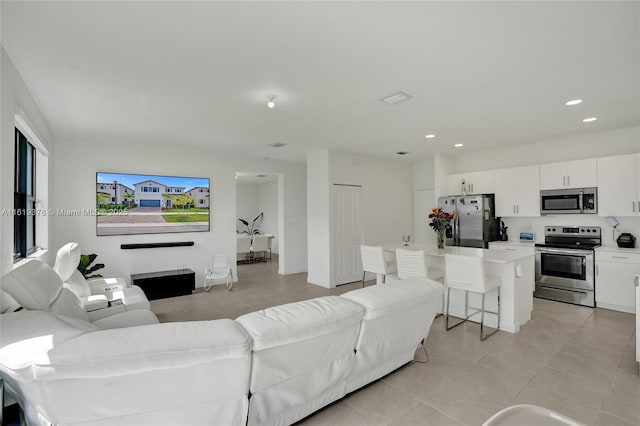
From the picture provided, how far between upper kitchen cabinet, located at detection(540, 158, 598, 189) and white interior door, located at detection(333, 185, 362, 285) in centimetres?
316

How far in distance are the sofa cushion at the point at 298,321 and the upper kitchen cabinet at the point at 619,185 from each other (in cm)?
474

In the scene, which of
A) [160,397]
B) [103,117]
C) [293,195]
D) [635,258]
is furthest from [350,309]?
[293,195]

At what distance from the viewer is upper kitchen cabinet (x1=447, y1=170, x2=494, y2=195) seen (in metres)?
5.70

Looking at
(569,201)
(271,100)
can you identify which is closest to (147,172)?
(271,100)

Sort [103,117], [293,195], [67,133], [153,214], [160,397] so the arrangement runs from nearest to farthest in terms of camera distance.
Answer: [160,397]
[103,117]
[67,133]
[153,214]
[293,195]

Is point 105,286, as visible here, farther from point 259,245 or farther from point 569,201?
point 569,201

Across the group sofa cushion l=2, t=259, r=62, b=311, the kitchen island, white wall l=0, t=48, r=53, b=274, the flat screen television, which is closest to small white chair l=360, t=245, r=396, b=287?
the kitchen island

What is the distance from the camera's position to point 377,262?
4.28 metres

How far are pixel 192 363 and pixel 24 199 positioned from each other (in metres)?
3.88

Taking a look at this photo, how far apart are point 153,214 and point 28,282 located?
140 inches

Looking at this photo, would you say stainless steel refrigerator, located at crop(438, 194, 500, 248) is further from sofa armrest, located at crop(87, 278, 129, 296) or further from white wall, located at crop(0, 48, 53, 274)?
white wall, located at crop(0, 48, 53, 274)

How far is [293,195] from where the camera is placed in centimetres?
718

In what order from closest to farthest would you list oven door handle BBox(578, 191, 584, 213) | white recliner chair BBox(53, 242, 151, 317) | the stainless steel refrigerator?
white recliner chair BBox(53, 242, 151, 317) < oven door handle BBox(578, 191, 584, 213) < the stainless steel refrigerator

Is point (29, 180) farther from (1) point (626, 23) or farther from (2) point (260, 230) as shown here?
(2) point (260, 230)
